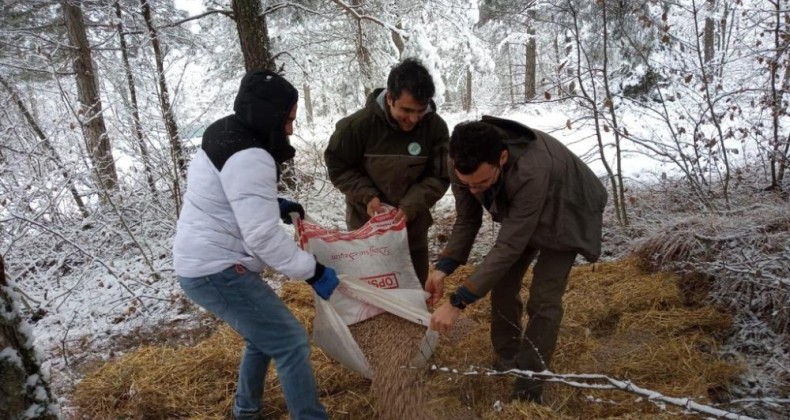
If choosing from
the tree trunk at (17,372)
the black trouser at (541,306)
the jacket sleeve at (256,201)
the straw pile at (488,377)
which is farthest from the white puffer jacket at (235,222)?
the black trouser at (541,306)

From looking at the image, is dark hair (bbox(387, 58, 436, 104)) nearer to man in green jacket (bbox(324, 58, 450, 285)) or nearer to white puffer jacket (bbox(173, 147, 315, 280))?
man in green jacket (bbox(324, 58, 450, 285))

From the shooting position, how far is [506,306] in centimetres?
268

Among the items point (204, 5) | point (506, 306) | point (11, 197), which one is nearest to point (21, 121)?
point (11, 197)

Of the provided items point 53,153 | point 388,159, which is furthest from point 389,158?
point 53,153

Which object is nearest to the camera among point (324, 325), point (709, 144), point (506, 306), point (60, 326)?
point (324, 325)

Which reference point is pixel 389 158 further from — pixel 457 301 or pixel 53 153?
pixel 53 153

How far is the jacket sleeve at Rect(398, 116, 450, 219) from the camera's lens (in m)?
2.72

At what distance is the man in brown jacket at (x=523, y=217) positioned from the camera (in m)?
2.00

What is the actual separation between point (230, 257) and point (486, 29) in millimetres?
17090

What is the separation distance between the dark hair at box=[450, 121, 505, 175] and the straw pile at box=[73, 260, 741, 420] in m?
1.12

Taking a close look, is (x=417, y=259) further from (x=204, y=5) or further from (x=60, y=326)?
(x=204, y=5)

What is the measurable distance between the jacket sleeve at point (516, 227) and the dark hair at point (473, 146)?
25 cm

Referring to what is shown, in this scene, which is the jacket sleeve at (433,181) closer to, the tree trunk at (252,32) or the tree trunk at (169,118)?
the tree trunk at (252,32)

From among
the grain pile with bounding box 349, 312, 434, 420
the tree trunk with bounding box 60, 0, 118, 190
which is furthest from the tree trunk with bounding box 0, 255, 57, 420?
the tree trunk with bounding box 60, 0, 118, 190
